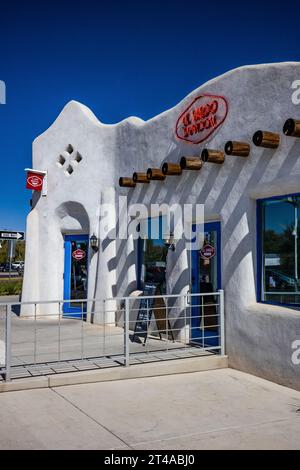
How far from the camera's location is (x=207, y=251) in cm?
891

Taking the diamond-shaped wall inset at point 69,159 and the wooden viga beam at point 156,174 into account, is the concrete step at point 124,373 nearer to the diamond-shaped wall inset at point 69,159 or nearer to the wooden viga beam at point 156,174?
the wooden viga beam at point 156,174

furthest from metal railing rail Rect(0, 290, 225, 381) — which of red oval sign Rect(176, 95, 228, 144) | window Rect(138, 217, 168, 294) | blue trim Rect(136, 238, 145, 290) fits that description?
red oval sign Rect(176, 95, 228, 144)

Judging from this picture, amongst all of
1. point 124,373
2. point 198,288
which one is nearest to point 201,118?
point 198,288

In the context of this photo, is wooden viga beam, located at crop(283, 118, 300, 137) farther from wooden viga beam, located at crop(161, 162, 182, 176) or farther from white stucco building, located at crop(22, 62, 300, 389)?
wooden viga beam, located at crop(161, 162, 182, 176)

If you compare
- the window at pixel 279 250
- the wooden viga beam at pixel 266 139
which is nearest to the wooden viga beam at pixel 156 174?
the window at pixel 279 250

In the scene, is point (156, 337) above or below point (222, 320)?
below

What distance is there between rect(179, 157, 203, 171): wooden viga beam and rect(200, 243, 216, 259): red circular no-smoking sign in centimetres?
142

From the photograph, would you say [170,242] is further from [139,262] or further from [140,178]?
[139,262]

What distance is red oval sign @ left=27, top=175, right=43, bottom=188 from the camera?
13.7 metres

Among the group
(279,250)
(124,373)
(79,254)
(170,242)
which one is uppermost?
(170,242)

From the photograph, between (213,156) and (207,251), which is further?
(207,251)

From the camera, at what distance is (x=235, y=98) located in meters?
8.11

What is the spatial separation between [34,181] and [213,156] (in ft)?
23.2
